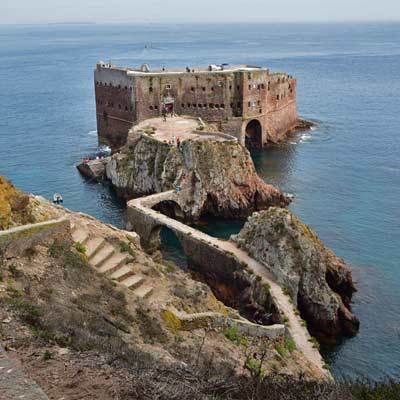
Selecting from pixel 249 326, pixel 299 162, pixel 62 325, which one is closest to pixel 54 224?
pixel 62 325

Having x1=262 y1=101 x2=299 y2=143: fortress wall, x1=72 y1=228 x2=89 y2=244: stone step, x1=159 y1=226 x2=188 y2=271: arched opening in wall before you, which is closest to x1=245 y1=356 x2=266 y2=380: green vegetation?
x1=72 y1=228 x2=89 y2=244: stone step

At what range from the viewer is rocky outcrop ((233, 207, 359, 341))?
30953 millimetres

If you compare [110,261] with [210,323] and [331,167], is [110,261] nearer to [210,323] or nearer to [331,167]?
[210,323]

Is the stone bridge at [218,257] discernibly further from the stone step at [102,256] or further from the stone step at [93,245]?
the stone step at [93,245]

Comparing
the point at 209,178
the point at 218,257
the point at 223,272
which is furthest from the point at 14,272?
the point at 209,178

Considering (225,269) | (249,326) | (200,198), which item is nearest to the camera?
(249,326)

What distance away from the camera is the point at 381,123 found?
81312 millimetres

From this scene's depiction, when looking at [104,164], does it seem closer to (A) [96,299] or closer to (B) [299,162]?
(B) [299,162]

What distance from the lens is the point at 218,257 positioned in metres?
34.4

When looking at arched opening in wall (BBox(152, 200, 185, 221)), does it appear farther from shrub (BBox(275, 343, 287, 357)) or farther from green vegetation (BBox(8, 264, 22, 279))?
green vegetation (BBox(8, 264, 22, 279))

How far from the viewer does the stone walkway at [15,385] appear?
9.74 m

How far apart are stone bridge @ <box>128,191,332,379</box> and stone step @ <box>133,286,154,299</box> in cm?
730

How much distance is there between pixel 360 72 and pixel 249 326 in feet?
404

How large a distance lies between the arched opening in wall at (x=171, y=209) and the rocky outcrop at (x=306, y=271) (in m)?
14.6
